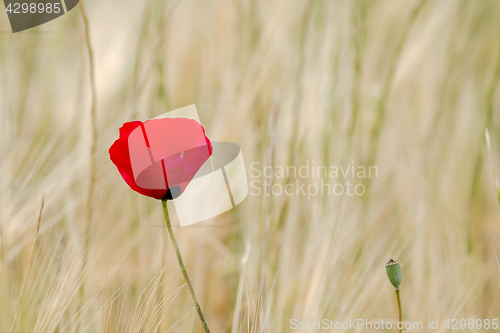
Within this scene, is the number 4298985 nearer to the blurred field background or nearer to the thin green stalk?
the blurred field background

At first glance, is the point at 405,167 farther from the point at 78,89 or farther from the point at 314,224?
the point at 78,89

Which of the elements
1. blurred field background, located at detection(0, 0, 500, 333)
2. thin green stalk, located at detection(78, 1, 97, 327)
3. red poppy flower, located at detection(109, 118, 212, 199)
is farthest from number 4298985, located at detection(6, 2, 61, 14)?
red poppy flower, located at detection(109, 118, 212, 199)

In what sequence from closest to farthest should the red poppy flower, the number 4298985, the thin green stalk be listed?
1. the red poppy flower
2. the thin green stalk
3. the number 4298985

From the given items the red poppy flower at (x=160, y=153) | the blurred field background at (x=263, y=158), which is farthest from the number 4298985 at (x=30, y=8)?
the red poppy flower at (x=160, y=153)

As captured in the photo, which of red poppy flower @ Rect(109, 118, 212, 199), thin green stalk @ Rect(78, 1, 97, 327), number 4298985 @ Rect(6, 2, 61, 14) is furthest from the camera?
number 4298985 @ Rect(6, 2, 61, 14)

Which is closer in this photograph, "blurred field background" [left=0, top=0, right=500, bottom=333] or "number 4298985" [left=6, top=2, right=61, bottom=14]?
"blurred field background" [left=0, top=0, right=500, bottom=333]

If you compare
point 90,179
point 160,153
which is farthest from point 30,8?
point 160,153

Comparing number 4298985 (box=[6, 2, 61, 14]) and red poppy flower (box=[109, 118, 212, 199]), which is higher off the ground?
number 4298985 (box=[6, 2, 61, 14])
